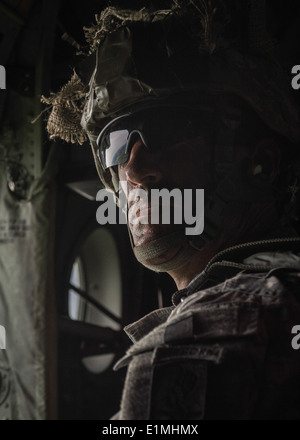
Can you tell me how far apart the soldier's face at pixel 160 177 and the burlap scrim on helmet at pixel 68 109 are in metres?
0.40

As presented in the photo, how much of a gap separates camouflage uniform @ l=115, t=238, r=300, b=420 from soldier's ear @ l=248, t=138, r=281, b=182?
42cm

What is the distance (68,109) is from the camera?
197cm

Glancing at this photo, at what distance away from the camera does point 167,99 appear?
5.28ft

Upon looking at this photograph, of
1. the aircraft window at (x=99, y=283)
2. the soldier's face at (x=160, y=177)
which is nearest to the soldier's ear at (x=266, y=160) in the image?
the soldier's face at (x=160, y=177)

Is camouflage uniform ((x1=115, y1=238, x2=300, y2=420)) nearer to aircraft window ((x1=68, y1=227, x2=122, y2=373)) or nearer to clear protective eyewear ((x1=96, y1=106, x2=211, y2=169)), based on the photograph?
clear protective eyewear ((x1=96, y1=106, x2=211, y2=169))

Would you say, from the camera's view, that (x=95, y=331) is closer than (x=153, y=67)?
No

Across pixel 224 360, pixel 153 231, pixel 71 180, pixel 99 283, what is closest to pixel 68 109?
pixel 153 231

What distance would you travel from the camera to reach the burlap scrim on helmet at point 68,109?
75.6 inches

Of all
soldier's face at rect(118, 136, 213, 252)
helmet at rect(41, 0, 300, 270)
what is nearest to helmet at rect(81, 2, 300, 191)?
helmet at rect(41, 0, 300, 270)

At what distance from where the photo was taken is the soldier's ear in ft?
5.21

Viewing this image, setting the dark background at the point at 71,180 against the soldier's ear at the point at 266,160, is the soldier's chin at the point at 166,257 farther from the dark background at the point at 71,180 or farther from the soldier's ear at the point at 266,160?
the dark background at the point at 71,180

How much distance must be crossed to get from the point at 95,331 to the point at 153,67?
2905 mm
